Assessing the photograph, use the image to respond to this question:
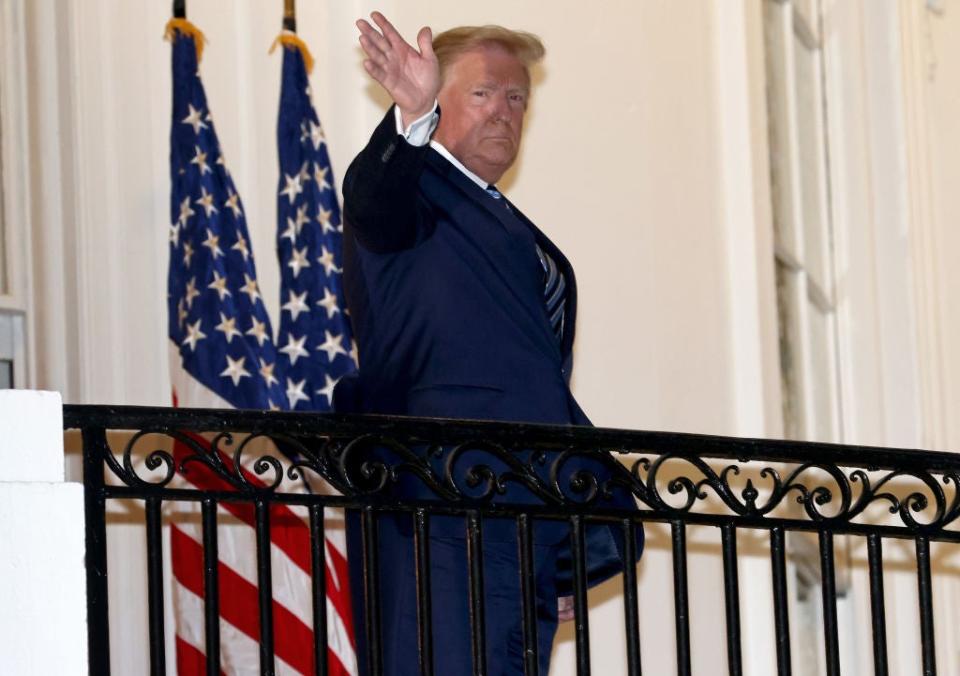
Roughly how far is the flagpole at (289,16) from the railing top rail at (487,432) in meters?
2.03

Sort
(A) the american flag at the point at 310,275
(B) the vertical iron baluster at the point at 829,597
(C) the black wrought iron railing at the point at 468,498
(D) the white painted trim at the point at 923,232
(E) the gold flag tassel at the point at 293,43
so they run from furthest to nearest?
(D) the white painted trim at the point at 923,232, (E) the gold flag tassel at the point at 293,43, (A) the american flag at the point at 310,275, (B) the vertical iron baluster at the point at 829,597, (C) the black wrought iron railing at the point at 468,498

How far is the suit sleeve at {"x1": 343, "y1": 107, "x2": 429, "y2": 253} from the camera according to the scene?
3.37 metres

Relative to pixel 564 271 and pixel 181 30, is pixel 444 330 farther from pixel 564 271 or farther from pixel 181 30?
pixel 181 30

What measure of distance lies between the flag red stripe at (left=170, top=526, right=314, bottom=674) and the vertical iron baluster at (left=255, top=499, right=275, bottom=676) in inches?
52.7

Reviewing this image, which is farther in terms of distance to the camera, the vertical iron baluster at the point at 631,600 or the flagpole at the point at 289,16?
the flagpole at the point at 289,16

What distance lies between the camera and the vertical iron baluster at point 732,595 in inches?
134

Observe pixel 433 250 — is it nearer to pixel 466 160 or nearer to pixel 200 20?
pixel 466 160

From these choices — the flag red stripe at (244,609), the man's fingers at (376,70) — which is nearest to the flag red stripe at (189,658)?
the flag red stripe at (244,609)

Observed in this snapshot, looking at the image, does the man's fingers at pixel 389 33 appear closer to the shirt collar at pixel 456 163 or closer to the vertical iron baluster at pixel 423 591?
the shirt collar at pixel 456 163

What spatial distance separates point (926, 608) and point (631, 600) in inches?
26.5

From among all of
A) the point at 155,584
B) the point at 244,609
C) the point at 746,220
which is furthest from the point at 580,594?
the point at 746,220

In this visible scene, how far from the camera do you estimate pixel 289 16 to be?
498cm

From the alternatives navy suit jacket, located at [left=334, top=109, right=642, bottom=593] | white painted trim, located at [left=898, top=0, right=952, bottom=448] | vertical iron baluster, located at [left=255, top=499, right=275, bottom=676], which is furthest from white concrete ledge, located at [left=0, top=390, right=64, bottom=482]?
white painted trim, located at [left=898, top=0, right=952, bottom=448]

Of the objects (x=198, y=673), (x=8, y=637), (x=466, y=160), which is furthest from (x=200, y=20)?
(x=8, y=637)
